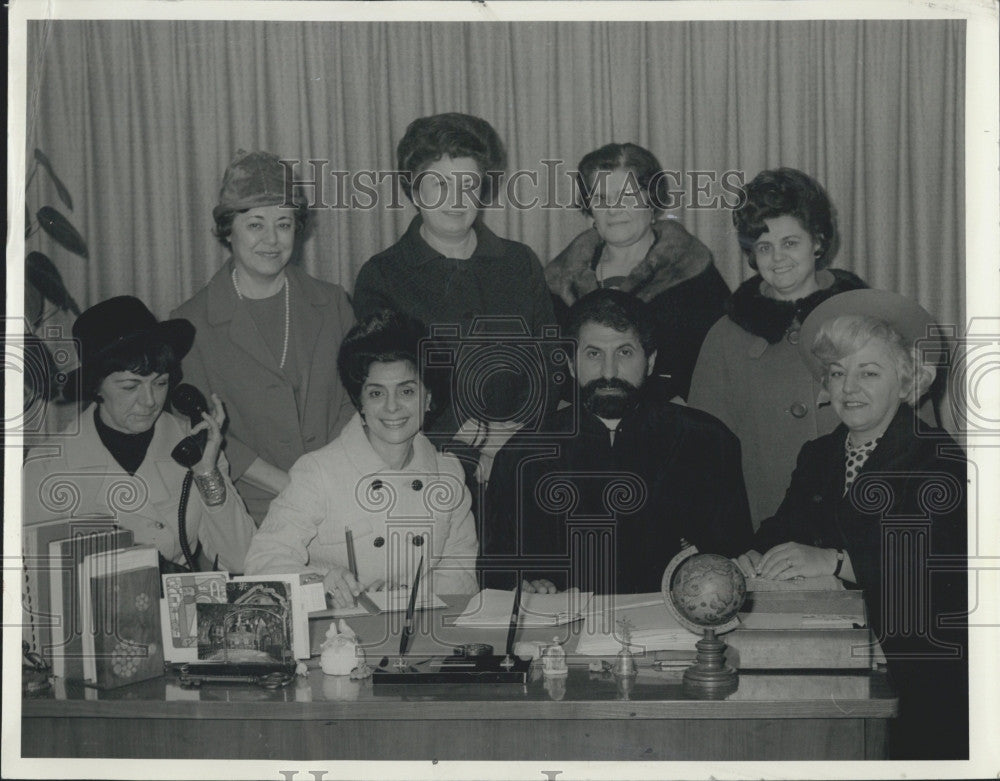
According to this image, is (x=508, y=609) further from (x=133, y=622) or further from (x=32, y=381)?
(x=32, y=381)

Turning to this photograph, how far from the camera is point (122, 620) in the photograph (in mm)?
4531

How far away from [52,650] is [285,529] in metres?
0.94

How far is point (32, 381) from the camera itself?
5.04 m

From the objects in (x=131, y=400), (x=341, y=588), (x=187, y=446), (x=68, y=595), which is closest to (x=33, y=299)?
(x=131, y=400)

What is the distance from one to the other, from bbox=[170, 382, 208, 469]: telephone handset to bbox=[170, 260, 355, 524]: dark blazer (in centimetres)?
4

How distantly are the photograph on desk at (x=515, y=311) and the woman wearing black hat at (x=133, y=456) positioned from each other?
→ 0.04 ft

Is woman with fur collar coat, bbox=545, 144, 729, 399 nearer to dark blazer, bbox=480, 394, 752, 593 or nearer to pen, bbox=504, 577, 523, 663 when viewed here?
dark blazer, bbox=480, 394, 752, 593

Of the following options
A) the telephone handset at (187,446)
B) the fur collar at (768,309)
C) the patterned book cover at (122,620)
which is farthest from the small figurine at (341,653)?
the fur collar at (768,309)

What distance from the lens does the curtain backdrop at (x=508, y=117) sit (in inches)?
195

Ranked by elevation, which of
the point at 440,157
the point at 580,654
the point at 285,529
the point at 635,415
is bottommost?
the point at 580,654

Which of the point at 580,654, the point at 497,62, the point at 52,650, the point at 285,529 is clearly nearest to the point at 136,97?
the point at 497,62

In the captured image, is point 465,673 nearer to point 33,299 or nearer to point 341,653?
point 341,653

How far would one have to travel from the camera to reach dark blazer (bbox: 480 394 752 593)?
495cm

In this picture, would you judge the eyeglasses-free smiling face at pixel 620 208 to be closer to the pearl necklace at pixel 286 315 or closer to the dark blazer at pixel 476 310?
the dark blazer at pixel 476 310
